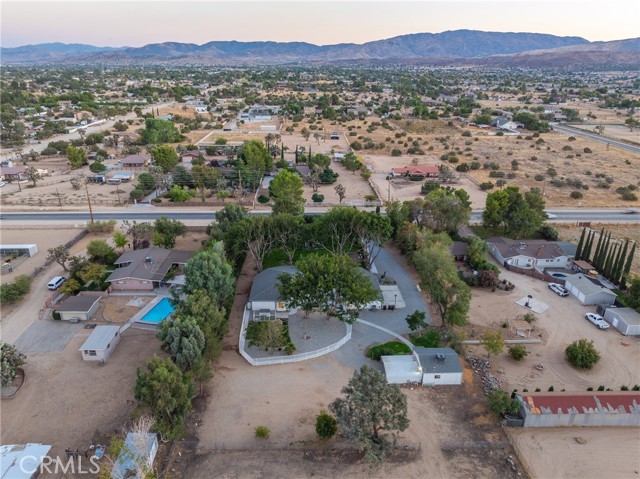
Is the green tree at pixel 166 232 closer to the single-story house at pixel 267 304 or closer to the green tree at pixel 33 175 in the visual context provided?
the single-story house at pixel 267 304

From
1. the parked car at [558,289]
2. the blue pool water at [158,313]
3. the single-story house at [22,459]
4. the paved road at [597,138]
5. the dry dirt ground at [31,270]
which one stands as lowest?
the dry dirt ground at [31,270]

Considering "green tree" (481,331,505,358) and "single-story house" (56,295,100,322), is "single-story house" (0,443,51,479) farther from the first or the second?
"green tree" (481,331,505,358)

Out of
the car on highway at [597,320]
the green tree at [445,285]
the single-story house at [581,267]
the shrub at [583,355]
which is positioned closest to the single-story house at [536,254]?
the single-story house at [581,267]

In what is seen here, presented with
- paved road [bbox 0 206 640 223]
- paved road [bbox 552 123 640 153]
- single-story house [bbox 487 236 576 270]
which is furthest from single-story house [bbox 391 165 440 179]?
paved road [bbox 552 123 640 153]

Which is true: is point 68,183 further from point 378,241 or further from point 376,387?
point 376,387

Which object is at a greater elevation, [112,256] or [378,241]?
[378,241]

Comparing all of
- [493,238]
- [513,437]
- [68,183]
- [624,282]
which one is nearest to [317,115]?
[68,183]

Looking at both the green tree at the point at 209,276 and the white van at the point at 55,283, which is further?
the white van at the point at 55,283
